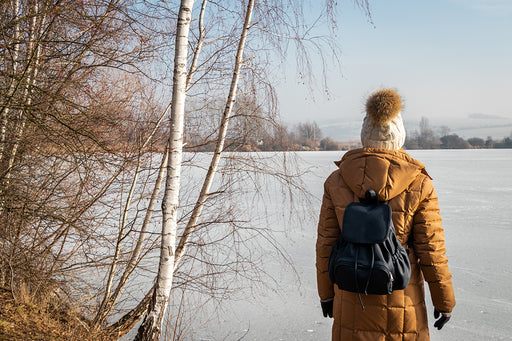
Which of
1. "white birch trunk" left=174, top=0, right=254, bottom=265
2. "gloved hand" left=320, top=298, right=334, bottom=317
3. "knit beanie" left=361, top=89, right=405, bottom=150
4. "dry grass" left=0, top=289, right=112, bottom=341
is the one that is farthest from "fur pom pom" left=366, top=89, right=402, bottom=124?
"dry grass" left=0, top=289, right=112, bottom=341

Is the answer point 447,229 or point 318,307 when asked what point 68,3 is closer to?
point 318,307

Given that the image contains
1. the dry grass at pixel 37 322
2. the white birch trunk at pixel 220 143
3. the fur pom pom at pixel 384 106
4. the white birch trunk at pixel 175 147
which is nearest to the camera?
the fur pom pom at pixel 384 106

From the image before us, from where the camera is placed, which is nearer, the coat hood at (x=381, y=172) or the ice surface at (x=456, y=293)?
the coat hood at (x=381, y=172)

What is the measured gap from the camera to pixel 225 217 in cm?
412

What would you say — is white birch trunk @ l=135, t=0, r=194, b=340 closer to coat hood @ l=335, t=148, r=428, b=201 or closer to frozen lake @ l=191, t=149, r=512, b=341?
coat hood @ l=335, t=148, r=428, b=201

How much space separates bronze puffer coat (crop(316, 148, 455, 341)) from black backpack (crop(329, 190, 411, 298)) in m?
0.10

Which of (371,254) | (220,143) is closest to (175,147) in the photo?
(220,143)

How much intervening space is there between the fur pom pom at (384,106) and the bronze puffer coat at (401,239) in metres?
0.21

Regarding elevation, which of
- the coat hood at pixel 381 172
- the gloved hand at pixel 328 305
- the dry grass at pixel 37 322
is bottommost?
the dry grass at pixel 37 322

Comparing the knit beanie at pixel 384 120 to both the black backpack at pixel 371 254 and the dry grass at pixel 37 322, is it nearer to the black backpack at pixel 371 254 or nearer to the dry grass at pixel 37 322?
the black backpack at pixel 371 254

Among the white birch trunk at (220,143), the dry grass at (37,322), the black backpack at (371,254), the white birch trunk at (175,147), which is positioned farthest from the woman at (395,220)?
the dry grass at (37,322)

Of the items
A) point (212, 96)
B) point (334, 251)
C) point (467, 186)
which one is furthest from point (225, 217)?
point (467, 186)

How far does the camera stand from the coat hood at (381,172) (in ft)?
6.17

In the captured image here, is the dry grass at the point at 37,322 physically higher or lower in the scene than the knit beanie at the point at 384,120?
lower
